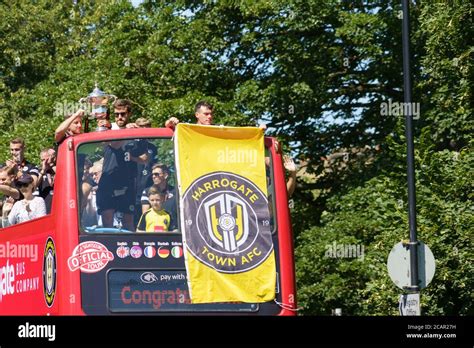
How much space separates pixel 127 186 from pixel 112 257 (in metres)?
0.83

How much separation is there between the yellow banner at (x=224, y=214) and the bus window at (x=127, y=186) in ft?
0.62

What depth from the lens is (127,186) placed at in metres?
14.3

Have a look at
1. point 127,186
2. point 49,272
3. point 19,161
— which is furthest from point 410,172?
point 49,272

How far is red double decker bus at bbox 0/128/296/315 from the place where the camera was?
44.9 feet

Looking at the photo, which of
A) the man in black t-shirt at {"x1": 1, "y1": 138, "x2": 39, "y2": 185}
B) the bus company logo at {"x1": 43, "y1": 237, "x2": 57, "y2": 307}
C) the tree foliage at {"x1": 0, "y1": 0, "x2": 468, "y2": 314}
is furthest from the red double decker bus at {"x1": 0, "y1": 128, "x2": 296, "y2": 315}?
the tree foliage at {"x1": 0, "y1": 0, "x2": 468, "y2": 314}

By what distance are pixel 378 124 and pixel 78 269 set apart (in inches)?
901

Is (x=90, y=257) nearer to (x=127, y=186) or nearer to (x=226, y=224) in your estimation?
(x=127, y=186)

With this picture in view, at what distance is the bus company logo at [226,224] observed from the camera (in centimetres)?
1405

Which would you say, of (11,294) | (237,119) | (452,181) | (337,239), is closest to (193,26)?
(237,119)

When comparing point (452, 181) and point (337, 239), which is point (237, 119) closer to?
point (337, 239)

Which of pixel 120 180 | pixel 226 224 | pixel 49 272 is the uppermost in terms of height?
pixel 120 180

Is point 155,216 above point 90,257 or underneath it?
above

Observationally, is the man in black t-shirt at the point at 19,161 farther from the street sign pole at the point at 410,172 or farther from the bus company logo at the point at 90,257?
the street sign pole at the point at 410,172

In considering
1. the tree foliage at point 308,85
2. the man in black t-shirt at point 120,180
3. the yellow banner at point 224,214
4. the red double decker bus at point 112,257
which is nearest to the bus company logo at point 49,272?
the red double decker bus at point 112,257
